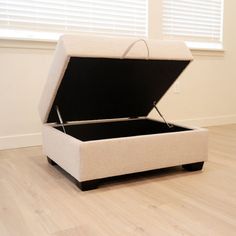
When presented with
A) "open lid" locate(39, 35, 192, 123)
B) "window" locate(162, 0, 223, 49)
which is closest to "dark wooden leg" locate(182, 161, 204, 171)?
"open lid" locate(39, 35, 192, 123)

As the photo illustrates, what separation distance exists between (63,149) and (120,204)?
1.47 ft

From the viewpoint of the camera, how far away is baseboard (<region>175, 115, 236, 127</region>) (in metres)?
3.30

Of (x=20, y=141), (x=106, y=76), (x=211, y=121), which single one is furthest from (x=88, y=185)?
(x=211, y=121)

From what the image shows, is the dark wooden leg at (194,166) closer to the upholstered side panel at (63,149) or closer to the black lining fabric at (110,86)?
the black lining fabric at (110,86)

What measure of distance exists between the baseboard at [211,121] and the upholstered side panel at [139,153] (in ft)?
4.86

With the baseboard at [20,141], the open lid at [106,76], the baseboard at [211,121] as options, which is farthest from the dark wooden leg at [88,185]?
the baseboard at [211,121]

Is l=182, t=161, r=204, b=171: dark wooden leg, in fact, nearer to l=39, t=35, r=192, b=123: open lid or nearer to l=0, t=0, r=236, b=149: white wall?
l=39, t=35, r=192, b=123: open lid

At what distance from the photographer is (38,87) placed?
2471 millimetres

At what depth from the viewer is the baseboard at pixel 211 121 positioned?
130 inches

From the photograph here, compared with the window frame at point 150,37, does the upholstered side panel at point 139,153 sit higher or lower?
lower

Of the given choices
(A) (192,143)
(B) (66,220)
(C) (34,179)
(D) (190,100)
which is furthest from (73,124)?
(D) (190,100)

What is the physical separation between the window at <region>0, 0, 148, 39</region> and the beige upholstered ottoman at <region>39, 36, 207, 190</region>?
848 millimetres

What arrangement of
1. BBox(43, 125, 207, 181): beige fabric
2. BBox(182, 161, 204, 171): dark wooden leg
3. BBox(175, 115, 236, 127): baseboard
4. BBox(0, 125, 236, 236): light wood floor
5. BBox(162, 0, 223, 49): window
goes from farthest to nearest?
BBox(175, 115, 236, 127): baseboard → BBox(162, 0, 223, 49): window → BBox(182, 161, 204, 171): dark wooden leg → BBox(43, 125, 207, 181): beige fabric → BBox(0, 125, 236, 236): light wood floor

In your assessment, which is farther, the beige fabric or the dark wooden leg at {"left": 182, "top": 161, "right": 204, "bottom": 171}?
the dark wooden leg at {"left": 182, "top": 161, "right": 204, "bottom": 171}
